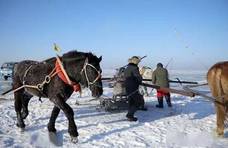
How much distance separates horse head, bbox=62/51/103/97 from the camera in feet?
Result: 20.7

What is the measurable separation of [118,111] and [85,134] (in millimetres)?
3090

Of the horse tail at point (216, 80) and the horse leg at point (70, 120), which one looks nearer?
the horse leg at point (70, 120)

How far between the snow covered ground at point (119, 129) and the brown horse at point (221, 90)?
0.38m

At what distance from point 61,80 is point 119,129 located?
6.77ft

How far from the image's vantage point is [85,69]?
6.37 m

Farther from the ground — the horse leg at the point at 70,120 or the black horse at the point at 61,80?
the black horse at the point at 61,80

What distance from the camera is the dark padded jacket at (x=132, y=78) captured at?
8.90m

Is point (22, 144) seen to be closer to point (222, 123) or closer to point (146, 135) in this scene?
point (146, 135)

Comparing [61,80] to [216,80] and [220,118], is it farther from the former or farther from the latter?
[220,118]

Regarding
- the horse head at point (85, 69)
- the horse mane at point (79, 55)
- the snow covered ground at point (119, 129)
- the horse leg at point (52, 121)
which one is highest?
the horse mane at point (79, 55)

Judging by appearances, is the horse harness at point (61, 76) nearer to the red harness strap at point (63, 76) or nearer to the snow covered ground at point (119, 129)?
the red harness strap at point (63, 76)

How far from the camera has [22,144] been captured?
20.9ft


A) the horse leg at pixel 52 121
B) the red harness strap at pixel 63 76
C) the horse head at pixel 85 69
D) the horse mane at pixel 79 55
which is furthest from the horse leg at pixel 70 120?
the horse mane at pixel 79 55

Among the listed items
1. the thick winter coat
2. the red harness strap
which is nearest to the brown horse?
the red harness strap
